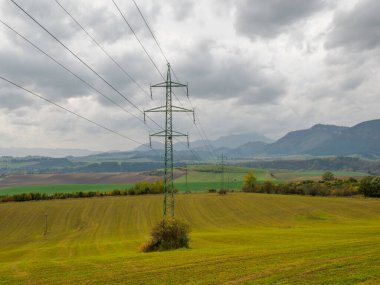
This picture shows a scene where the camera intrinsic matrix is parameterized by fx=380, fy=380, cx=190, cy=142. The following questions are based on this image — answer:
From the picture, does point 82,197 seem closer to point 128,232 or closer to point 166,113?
point 128,232

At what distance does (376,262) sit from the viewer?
22.5 metres

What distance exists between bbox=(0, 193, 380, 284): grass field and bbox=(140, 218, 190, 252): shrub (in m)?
2.47

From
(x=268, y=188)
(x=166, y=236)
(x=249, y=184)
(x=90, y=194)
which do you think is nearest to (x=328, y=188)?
(x=268, y=188)

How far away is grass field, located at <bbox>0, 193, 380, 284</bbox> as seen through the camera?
22.1 meters

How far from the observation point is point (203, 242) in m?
55.6

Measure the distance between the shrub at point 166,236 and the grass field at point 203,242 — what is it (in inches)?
97.3

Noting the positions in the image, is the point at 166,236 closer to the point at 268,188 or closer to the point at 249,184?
the point at 268,188

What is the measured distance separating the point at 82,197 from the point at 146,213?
4660 cm

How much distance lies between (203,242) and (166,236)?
1273 centimetres

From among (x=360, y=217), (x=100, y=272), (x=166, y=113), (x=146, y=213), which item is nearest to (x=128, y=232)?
(x=146, y=213)

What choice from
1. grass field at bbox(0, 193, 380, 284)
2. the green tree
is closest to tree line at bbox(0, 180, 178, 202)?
grass field at bbox(0, 193, 380, 284)

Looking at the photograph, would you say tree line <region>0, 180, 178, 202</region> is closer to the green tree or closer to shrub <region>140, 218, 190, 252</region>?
the green tree

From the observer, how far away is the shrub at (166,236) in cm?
4400

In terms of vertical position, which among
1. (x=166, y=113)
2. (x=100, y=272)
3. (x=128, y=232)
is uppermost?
(x=166, y=113)
